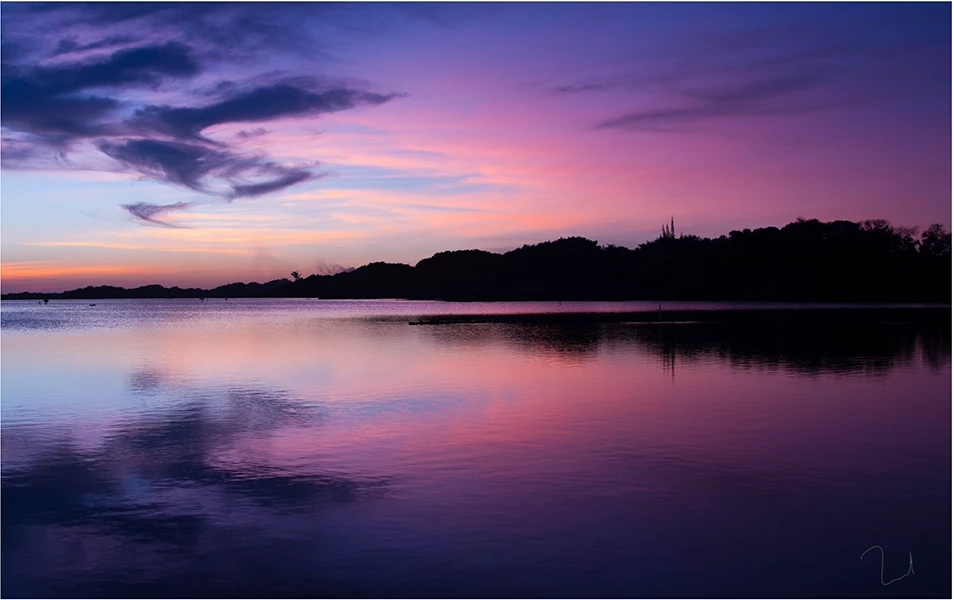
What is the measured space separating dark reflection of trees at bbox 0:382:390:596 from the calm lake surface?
0.20ft

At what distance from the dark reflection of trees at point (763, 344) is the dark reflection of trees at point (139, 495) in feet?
Answer: 72.1

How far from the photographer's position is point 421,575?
10.9 meters

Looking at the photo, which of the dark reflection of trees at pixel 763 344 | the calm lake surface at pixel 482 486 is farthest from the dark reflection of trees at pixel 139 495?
the dark reflection of trees at pixel 763 344

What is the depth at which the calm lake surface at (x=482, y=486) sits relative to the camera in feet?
36.2

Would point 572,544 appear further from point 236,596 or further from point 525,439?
point 525,439

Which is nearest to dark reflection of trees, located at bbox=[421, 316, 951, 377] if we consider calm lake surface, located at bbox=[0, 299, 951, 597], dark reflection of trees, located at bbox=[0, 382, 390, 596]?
calm lake surface, located at bbox=[0, 299, 951, 597]

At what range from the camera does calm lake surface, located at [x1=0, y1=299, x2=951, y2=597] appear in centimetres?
1104

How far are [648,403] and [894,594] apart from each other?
15.6 m

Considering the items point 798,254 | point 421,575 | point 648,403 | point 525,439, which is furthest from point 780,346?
point 798,254

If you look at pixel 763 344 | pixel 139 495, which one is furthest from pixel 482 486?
pixel 763 344

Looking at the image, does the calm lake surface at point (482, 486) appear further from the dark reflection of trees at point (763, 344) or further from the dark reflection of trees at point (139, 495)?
the dark reflection of trees at point (763, 344)

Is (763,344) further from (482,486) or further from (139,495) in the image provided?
(139,495)

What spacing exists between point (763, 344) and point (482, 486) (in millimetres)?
40244

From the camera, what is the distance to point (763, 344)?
2016 inches
